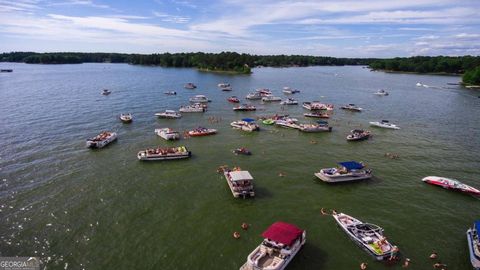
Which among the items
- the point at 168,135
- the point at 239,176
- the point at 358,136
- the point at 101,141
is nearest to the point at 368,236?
the point at 239,176

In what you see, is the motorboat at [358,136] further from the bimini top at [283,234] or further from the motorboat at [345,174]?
the bimini top at [283,234]

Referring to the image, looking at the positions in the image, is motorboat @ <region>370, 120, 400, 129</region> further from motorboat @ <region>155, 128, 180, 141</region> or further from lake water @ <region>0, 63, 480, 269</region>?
motorboat @ <region>155, 128, 180, 141</region>

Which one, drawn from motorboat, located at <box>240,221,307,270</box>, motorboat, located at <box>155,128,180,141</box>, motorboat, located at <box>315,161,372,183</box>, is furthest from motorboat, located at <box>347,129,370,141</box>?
motorboat, located at <box>240,221,307,270</box>

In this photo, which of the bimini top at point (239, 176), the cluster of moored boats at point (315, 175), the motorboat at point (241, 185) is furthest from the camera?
the bimini top at point (239, 176)

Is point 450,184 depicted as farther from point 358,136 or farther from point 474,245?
point 358,136

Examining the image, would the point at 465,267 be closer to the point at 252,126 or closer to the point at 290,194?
the point at 290,194

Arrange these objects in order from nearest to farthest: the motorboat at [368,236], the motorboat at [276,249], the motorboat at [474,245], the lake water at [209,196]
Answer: the motorboat at [276,249] → the motorboat at [474,245] → the motorboat at [368,236] → the lake water at [209,196]

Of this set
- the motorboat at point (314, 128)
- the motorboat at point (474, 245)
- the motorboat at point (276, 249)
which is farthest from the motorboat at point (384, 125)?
the motorboat at point (276, 249)
